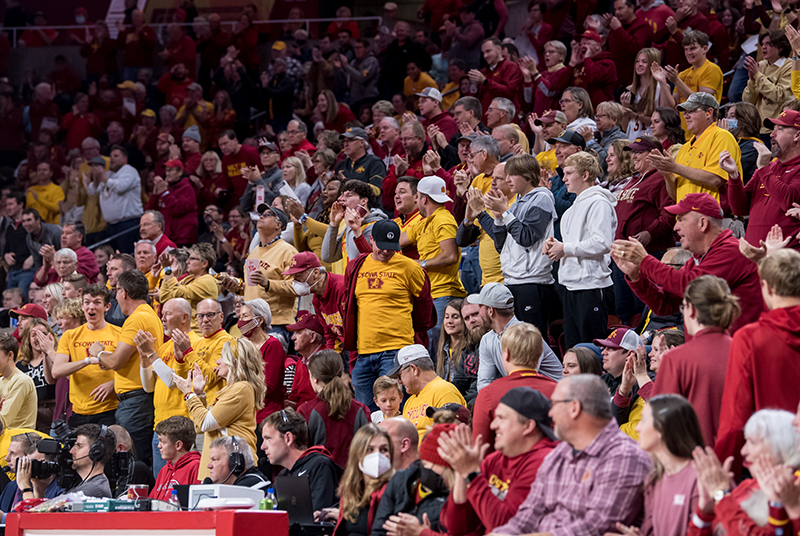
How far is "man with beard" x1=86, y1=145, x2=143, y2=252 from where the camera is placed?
44.9 ft

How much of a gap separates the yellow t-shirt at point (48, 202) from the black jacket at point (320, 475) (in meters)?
9.86

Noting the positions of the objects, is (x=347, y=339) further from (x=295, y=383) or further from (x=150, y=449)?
(x=150, y=449)

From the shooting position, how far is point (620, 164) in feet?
28.4

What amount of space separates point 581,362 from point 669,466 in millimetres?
2322

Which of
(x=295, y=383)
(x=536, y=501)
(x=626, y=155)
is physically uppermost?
(x=626, y=155)

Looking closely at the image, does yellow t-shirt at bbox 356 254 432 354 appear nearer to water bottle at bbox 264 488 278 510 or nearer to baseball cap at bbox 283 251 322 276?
baseball cap at bbox 283 251 322 276

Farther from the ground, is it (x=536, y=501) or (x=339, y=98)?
(x=339, y=98)

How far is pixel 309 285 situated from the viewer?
318 inches

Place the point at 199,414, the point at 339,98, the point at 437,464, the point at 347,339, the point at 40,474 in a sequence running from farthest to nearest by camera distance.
→ the point at 339,98 < the point at 347,339 < the point at 199,414 < the point at 40,474 < the point at 437,464

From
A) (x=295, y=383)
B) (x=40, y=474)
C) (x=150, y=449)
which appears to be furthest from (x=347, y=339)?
(x=40, y=474)

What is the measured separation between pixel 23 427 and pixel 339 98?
8.31 m

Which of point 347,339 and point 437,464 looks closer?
point 437,464

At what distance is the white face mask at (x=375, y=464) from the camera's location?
5047 mm

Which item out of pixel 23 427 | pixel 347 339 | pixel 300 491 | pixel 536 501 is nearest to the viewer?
pixel 536 501
